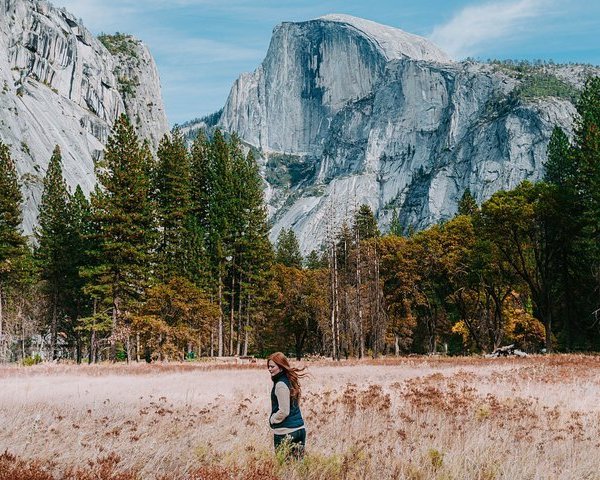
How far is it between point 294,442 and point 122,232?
3567cm

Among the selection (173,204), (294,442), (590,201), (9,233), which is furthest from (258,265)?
(294,442)

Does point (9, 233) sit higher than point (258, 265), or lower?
higher

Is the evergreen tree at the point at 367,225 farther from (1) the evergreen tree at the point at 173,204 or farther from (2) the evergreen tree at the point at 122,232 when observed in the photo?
(2) the evergreen tree at the point at 122,232

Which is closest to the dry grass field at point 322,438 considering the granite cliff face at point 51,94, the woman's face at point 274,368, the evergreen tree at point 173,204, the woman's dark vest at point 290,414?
the woman's dark vest at point 290,414

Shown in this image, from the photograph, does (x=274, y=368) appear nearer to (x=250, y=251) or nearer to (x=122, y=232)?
(x=122, y=232)

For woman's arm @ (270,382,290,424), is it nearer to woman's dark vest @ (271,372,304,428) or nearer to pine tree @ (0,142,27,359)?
woman's dark vest @ (271,372,304,428)

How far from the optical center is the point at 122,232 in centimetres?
4038

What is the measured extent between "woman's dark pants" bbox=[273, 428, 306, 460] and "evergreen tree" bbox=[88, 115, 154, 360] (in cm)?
3342

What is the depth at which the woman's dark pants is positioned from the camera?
268 inches

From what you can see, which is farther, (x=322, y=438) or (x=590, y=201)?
(x=590, y=201)

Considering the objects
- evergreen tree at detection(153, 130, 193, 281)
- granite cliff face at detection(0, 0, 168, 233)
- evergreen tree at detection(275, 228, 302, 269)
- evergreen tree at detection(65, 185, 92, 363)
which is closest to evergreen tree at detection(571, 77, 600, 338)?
evergreen tree at detection(153, 130, 193, 281)

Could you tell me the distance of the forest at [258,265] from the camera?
3991 cm

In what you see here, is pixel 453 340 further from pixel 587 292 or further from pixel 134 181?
pixel 134 181

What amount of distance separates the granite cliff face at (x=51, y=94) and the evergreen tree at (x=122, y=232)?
72.2 m
